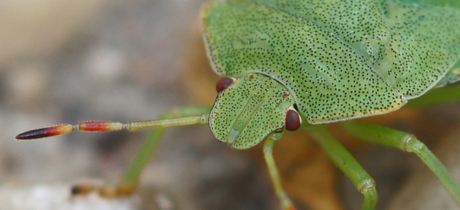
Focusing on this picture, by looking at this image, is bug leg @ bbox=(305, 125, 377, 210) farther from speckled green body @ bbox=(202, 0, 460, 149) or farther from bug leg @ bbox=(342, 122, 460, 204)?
speckled green body @ bbox=(202, 0, 460, 149)

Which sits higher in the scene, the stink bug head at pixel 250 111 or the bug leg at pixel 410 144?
the stink bug head at pixel 250 111

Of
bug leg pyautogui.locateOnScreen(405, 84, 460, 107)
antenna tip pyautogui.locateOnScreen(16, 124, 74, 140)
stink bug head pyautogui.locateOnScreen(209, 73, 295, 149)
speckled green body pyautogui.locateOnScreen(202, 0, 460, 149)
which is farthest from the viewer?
bug leg pyautogui.locateOnScreen(405, 84, 460, 107)

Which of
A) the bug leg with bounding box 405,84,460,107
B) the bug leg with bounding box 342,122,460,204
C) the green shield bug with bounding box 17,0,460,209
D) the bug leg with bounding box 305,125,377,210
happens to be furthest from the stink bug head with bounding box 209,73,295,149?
the bug leg with bounding box 405,84,460,107

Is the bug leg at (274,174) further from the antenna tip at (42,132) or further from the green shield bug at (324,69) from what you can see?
the antenna tip at (42,132)

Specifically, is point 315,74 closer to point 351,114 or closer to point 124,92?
point 351,114

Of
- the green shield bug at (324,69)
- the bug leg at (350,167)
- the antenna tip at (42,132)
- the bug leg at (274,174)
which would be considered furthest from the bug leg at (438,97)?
the antenna tip at (42,132)

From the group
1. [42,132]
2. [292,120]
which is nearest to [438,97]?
[292,120]

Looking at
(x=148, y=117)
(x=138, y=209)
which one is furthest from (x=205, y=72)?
(x=138, y=209)
